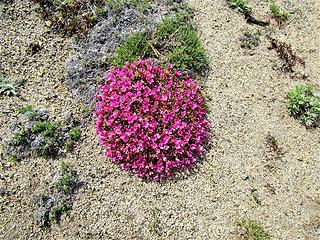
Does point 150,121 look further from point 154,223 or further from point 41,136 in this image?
point 41,136

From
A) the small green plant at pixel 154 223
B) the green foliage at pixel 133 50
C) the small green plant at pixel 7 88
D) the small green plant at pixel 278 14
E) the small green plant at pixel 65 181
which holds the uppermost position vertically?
→ the small green plant at pixel 278 14

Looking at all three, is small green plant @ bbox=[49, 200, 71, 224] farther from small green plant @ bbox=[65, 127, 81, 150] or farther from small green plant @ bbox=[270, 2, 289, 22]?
small green plant @ bbox=[270, 2, 289, 22]

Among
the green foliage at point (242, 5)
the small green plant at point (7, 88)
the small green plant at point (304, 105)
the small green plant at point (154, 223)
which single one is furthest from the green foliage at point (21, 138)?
the green foliage at point (242, 5)

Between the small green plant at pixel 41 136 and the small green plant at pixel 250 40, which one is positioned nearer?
the small green plant at pixel 41 136

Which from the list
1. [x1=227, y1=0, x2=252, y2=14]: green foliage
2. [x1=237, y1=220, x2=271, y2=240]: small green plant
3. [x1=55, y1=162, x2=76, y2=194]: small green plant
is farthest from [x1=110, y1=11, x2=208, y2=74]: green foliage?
[x1=237, y1=220, x2=271, y2=240]: small green plant

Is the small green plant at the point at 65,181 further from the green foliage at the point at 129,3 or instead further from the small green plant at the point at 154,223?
the green foliage at the point at 129,3

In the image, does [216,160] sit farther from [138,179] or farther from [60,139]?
[60,139]

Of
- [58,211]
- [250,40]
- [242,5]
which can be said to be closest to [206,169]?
[58,211]
